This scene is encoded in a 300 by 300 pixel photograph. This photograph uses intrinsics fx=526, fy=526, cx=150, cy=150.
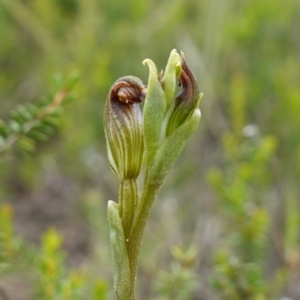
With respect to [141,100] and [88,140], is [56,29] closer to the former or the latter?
[88,140]

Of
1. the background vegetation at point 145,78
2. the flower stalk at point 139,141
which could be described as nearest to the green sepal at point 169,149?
the flower stalk at point 139,141

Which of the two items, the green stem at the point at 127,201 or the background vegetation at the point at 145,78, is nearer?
the green stem at the point at 127,201

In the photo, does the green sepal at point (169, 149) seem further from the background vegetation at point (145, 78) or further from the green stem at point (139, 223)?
the background vegetation at point (145, 78)

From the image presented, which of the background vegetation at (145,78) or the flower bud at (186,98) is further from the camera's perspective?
the background vegetation at (145,78)

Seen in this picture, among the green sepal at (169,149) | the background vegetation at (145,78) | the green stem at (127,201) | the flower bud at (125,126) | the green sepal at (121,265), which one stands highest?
the background vegetation at (145,78)

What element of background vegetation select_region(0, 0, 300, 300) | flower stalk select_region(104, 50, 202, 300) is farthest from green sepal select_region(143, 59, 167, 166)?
background vegetation select_region(0, 0, 300, 300)

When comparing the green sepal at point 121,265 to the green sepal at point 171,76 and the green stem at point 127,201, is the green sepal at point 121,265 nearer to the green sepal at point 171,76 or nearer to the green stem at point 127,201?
the green stem at point 127,201

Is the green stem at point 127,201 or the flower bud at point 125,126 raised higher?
the flower bud at point 125,126
